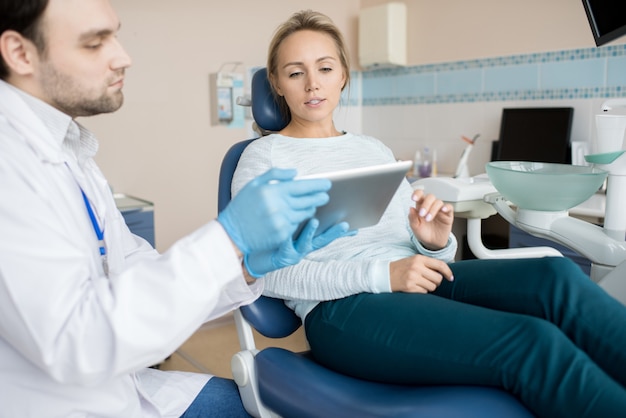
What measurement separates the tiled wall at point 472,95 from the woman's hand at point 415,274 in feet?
6.38

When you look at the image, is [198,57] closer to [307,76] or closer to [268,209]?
[307,76]

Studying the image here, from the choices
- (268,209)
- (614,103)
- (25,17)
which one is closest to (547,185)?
(614,103)

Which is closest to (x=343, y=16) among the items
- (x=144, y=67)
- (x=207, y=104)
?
(x=207, y=104)

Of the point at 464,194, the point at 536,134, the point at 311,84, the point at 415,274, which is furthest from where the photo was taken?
the point at 536,134

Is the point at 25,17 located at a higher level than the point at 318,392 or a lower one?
higher

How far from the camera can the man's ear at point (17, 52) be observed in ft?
3.13

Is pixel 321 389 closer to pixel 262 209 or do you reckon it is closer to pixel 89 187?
pixel 262 209

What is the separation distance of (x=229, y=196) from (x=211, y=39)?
6.90ft

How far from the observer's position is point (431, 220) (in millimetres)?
1445

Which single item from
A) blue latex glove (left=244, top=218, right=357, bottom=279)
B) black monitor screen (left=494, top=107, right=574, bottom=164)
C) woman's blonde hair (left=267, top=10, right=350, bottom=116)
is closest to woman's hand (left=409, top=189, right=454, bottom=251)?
blue latex glove (left=244, top=218, right=357, bottom=279)

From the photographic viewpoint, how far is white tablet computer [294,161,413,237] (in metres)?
1.04

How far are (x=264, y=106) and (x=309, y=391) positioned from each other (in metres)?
0.85

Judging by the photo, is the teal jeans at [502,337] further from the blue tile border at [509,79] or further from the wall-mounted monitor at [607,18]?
the blue tile border at [509,79]

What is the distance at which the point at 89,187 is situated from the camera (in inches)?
42.3
